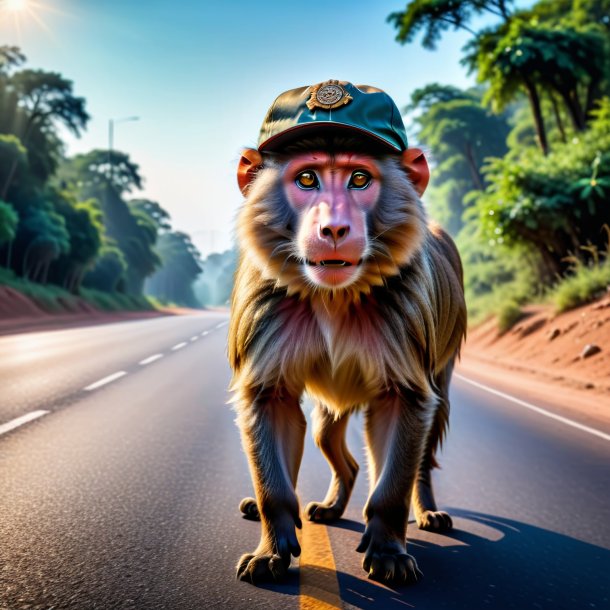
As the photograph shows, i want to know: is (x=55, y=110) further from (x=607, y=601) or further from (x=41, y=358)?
(x=607, y=601)

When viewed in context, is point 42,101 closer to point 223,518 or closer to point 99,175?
point 99,175

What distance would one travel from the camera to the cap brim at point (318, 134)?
10.2ft

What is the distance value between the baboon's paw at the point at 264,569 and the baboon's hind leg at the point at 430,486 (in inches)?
46.5

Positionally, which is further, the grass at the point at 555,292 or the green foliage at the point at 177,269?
the green foliage at the point at 177,269

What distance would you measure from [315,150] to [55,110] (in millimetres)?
46965

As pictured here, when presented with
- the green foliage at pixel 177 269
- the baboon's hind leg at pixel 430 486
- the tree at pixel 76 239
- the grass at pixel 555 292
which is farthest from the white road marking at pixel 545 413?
the green foliage at pixel 177 269

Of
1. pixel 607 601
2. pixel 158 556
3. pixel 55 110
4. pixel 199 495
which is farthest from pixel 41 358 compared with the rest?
pixel 55 110

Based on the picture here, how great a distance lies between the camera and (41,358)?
14016 millimetres

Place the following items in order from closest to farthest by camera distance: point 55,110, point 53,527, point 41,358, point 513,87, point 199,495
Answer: point 53,527 → point 199,495 → point 41,358 → point 513,87 → point 55,110

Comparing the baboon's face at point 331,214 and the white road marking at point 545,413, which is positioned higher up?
the baboon's face at point 331,214

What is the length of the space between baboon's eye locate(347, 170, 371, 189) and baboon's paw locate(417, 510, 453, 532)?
2.06 m

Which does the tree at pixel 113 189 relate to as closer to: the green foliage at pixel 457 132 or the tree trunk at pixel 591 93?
the green foliage at pixel 457 132

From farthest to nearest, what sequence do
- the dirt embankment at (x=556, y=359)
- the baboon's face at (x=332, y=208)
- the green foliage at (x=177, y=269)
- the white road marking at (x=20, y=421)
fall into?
1. the green foliage at (x=177, y=269)
2. the dirt embankment at (x=556, y=359)
3. the white road marking at (x=20, y=421)
4. the baboon's face at (x=332, y=208)

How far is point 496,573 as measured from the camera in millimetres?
3482
